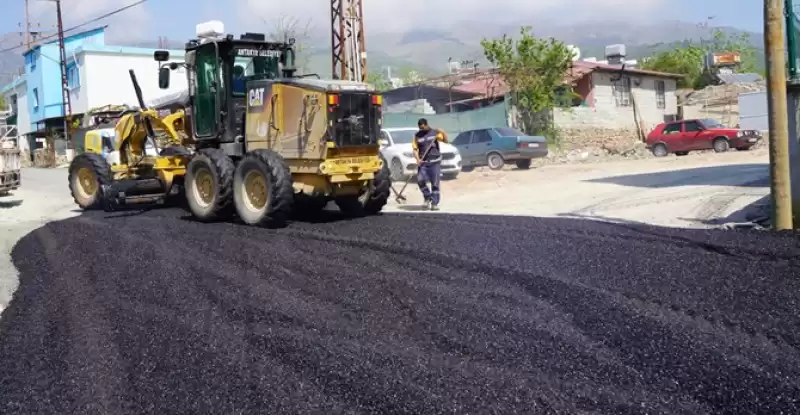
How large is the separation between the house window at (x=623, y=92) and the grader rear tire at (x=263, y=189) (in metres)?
30.9

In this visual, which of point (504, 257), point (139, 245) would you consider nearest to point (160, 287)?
point (139, 245)

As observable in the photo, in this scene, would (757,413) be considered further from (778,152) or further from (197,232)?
(197,232)

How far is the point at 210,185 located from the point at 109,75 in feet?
113

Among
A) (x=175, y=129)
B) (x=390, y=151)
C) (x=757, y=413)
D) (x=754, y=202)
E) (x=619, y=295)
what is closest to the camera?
(x=757, y=413)

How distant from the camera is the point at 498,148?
23703mm

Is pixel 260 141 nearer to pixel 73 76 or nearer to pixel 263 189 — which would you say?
pixel 263 189

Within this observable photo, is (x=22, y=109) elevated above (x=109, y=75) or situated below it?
below

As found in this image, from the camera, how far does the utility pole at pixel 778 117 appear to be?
362 inches

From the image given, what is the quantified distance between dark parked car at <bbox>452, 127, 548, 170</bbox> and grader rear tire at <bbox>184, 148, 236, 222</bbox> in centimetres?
1294

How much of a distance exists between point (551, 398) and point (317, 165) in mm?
7159

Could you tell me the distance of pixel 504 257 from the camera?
7.89 m

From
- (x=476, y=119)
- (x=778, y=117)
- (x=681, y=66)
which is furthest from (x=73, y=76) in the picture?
(x=778, y=117)

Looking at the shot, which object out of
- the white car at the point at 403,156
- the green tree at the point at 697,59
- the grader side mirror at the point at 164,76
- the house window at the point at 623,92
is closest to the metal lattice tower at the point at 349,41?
the white car at the point at 403,156

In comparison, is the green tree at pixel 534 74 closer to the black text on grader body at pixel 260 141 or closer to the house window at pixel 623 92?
the house window at pixel 623 92
